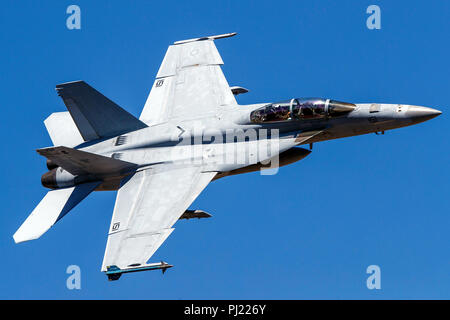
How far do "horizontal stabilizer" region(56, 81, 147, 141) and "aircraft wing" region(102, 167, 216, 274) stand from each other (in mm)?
2156

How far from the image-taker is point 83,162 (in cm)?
3044

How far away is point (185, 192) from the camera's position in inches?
1157

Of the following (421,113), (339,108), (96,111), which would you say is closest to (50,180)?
(96,111)

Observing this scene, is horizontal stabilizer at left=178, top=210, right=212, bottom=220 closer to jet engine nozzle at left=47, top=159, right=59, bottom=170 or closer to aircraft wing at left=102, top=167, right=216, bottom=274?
aircraft wing at left=102, top=167, right=216, bottom=274

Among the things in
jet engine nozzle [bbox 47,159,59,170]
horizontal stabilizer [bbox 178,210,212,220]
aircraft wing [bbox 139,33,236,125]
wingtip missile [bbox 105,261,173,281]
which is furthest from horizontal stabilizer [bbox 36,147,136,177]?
wingtip missile [bbox 105,261,173,281]

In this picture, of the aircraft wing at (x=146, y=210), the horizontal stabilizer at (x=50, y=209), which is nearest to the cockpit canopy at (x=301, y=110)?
the aircraft wing at (x=146, y=210)

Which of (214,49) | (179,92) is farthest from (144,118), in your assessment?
(214,49)

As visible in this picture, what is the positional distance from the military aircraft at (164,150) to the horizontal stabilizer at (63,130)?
2.6 inches

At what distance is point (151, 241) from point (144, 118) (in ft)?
22.7

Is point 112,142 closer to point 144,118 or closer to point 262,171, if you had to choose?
point 144,118

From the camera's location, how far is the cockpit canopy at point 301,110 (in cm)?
2988

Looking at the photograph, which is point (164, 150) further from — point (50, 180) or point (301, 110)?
point (301, 110)

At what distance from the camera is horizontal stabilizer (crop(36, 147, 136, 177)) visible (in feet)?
98.2

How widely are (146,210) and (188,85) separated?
664cm
